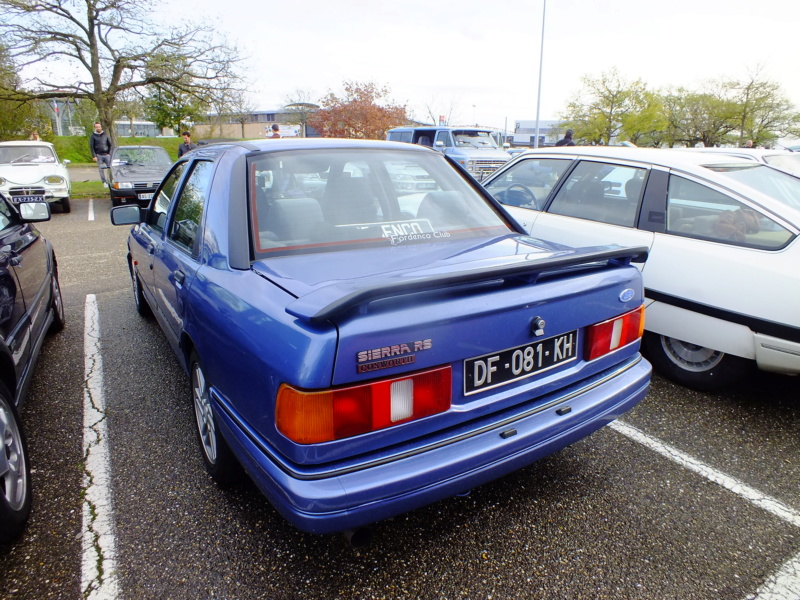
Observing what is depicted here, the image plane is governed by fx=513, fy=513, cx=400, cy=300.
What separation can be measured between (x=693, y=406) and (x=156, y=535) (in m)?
3.12

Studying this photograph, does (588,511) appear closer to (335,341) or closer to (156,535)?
(335,341)

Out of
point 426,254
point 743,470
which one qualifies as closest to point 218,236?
point 426,254

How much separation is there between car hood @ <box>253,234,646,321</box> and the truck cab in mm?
14521

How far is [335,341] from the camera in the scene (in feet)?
4.92

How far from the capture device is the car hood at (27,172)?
38.0ft

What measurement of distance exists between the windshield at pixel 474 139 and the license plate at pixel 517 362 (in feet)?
54.3

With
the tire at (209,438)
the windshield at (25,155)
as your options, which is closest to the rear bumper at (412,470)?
the tire at (209,438)

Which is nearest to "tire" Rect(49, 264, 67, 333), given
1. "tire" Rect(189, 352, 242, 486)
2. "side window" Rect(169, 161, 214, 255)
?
"side window" Rect(169, 161, 214, 255)

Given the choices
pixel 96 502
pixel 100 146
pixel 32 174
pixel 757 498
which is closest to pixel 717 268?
pixel 757 498

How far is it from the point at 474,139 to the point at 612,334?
17.0 meters

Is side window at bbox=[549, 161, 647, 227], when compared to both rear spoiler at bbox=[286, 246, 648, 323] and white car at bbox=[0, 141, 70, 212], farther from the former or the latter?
white car at bbox=[0, 141, 70, 212]

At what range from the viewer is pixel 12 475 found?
2.15 metres

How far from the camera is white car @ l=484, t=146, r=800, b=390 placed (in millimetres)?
2932

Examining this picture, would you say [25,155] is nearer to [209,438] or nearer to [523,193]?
[523,193]
